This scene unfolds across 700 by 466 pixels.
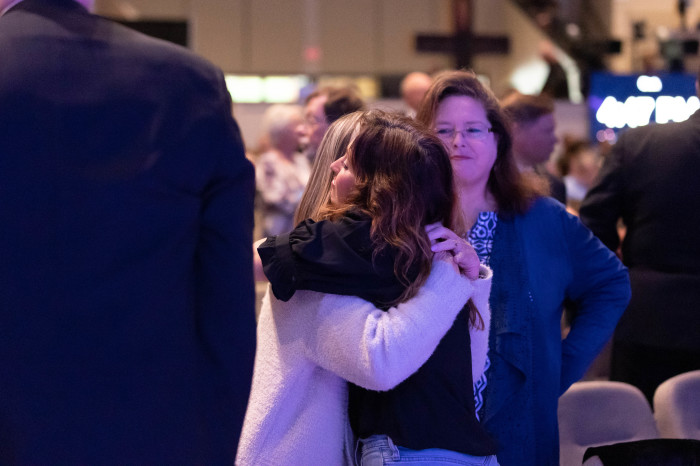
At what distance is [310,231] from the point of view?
1505mm

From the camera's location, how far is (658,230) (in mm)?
2840

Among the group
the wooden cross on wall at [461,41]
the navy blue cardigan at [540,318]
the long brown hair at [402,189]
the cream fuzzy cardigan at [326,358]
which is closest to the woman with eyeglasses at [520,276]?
the navy blue cardigan at [540,318]

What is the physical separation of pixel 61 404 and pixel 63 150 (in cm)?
38

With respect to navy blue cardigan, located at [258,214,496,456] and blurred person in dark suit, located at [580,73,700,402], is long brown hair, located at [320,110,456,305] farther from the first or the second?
blurred person in dark suit, located at [580,73,700,402]

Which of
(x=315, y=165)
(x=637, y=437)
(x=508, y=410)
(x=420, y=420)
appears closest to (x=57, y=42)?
(x=315, y=165)

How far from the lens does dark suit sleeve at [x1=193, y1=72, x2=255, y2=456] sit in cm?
133

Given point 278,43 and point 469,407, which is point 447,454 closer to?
point 469,407

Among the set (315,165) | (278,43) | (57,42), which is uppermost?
(278,43)

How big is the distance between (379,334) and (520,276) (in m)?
0.74

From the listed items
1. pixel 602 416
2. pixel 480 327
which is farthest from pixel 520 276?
pixel 602 416

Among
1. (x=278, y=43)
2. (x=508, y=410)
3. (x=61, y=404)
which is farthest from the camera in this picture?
(x=278, y=43)

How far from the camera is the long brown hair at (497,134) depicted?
218cm

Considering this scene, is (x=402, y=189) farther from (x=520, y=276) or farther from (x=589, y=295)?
(x=589, y=295)

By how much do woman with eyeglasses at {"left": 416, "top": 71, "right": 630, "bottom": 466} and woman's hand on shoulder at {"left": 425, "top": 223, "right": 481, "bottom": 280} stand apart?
415 mm
